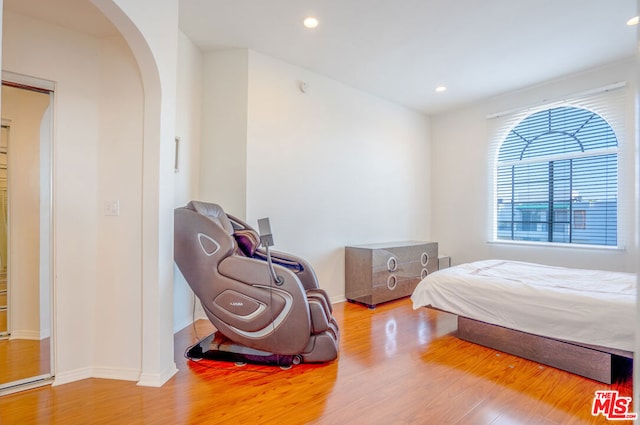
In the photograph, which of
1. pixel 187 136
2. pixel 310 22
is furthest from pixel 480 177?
pixel 187 136

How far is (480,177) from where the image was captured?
4820 mm

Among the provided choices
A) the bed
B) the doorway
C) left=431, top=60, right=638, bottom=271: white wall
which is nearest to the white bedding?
the bed

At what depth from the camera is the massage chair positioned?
2336mm

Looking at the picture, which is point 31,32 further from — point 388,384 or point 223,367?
point 388,384

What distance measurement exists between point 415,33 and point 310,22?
1.01 m

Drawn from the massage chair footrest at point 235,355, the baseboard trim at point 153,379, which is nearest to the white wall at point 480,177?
the massage chair footrest at point 235,355

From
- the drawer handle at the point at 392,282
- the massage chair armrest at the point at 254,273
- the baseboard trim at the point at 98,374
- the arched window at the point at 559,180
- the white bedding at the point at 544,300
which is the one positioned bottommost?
the baseboard trim at the point at 98,374

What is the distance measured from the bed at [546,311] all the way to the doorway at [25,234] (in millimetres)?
3056

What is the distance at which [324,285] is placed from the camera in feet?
13.1

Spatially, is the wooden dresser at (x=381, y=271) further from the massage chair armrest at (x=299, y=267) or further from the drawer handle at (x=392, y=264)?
the massage chair armrest at (x=299, y=267)

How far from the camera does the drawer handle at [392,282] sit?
4.08 metres

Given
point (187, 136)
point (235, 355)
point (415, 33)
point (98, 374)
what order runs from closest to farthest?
point (98, 374), point (235, 355), point (415, 33), point (187, 136)

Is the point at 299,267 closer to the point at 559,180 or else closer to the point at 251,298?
the point at 251,298

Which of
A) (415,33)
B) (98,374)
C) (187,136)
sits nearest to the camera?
(98,374)
